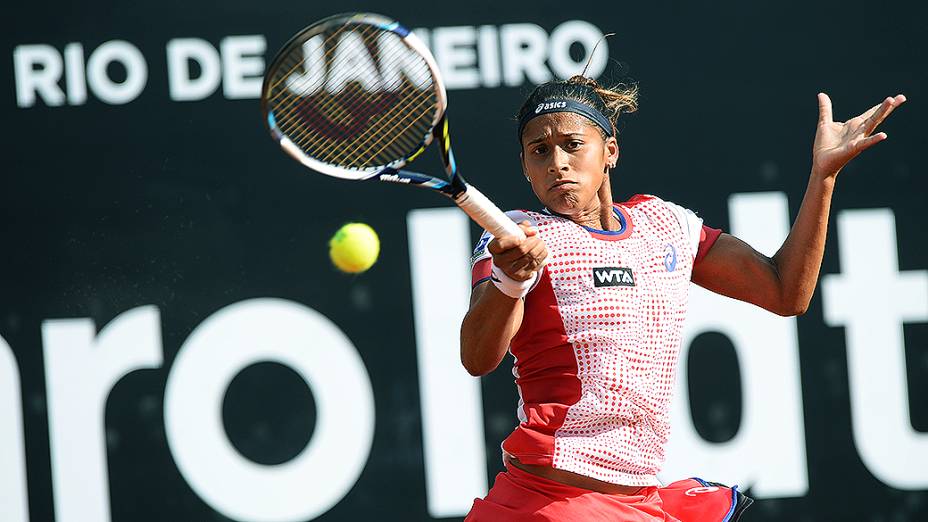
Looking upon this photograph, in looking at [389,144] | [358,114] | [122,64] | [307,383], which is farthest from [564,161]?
[122,64]

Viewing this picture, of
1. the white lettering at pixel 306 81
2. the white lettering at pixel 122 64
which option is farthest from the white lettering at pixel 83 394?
the white lettering at pixel 306 81

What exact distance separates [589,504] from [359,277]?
1774 mm

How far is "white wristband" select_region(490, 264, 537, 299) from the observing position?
240cm

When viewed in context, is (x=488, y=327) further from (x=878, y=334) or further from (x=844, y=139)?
(x=878, y=334)

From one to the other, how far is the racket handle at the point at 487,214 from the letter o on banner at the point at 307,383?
76.5 inches

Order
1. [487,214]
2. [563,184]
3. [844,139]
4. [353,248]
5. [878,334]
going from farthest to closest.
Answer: [878,334], [353,248], [844,139], [563,184], [487,214]

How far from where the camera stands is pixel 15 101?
4109mm

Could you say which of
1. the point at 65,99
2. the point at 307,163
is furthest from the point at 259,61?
the point at 307,163

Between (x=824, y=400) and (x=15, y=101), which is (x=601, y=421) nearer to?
(x=824, y=400)

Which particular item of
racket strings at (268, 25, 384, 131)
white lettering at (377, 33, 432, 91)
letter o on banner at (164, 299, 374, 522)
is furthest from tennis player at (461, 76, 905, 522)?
letter o on banner at (164, 299, 374, 522)

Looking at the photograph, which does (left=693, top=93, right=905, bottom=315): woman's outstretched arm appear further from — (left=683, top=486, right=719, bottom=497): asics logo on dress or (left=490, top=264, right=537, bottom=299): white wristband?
(left=490, top=264, right=537, bottom=299): white wristband

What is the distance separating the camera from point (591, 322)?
2.60 m

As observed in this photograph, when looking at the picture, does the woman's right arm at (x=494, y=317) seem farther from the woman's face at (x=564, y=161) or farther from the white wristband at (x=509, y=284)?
the woman's face at (x=564, y=161)

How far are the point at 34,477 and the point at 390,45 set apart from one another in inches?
A: 86.1
